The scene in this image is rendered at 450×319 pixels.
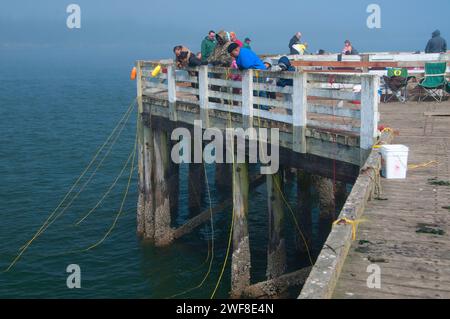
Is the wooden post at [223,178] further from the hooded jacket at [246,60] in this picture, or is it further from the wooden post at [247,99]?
the hooded jacket at [246,60]

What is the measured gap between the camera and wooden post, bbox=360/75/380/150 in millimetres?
9352

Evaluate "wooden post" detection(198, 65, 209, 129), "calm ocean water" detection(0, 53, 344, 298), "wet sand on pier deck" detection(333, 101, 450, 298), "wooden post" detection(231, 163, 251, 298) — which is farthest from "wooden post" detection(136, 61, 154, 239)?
"wet sand on pier deck" detection(333, 101, 450, 298)

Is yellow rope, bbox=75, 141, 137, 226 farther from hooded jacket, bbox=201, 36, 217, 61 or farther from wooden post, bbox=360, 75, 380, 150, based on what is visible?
wooden post, bbox=360, 75, 380, 150

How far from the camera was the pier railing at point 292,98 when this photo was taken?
9641mm

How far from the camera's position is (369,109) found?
9555 mm

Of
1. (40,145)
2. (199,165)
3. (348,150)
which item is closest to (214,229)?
(199,165)

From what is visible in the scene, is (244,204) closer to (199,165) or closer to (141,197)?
(141,197)

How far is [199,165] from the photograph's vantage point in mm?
19000

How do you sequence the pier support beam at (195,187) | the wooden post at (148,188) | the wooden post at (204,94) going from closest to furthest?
the wooden post at (204,94)
the wooden post at (148,188)
the pier support beam at (195,187)

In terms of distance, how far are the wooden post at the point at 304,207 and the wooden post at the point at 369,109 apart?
4.72 m

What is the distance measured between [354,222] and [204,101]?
7174 millimetres

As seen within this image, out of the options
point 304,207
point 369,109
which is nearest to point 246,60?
point 369,109

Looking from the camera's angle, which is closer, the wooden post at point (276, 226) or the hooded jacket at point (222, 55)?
the wooden post at point (276, 226)

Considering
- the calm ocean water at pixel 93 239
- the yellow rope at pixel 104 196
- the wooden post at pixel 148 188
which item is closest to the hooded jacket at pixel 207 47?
the wooden post at pixel 148 188
